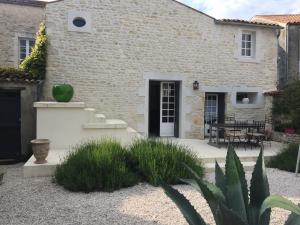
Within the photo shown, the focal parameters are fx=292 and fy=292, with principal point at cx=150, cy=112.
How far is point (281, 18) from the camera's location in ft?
54.1

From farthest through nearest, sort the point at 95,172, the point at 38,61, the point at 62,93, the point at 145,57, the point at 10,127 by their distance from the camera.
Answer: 1. the point at 145,57
2. the point at 38,61
3. the point at 62,93
4. the point at 10,127
5. the point at 95,172

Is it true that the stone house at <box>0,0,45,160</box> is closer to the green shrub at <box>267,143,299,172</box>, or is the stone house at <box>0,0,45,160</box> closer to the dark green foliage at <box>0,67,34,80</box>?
the dark green foliage at <box>0,67,34,80</box>

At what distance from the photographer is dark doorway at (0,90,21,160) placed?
7.94 m

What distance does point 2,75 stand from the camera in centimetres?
835

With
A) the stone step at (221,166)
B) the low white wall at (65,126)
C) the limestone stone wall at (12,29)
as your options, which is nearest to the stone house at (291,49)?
the stone step at (221,166)

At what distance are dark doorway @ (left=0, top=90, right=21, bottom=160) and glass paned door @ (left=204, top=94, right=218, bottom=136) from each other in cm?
707

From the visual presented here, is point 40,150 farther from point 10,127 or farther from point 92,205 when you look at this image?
point 92,205

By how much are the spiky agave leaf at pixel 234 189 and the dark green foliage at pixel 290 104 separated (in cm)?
874

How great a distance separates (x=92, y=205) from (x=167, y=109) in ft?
23.9

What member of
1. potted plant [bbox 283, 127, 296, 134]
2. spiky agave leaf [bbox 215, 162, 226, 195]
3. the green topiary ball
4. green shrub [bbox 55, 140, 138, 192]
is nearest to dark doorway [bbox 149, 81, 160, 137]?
the green topiary ball

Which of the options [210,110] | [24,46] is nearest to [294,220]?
[210,110]

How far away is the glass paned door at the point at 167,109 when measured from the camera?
1145 centimetres

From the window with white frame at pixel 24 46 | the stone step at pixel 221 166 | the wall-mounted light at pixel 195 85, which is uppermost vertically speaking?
the window with white frame at pixel 24 46

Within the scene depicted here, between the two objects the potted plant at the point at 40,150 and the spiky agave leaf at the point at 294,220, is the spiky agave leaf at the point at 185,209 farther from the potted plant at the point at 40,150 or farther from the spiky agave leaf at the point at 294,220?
the potted plant at the point at 40,150
